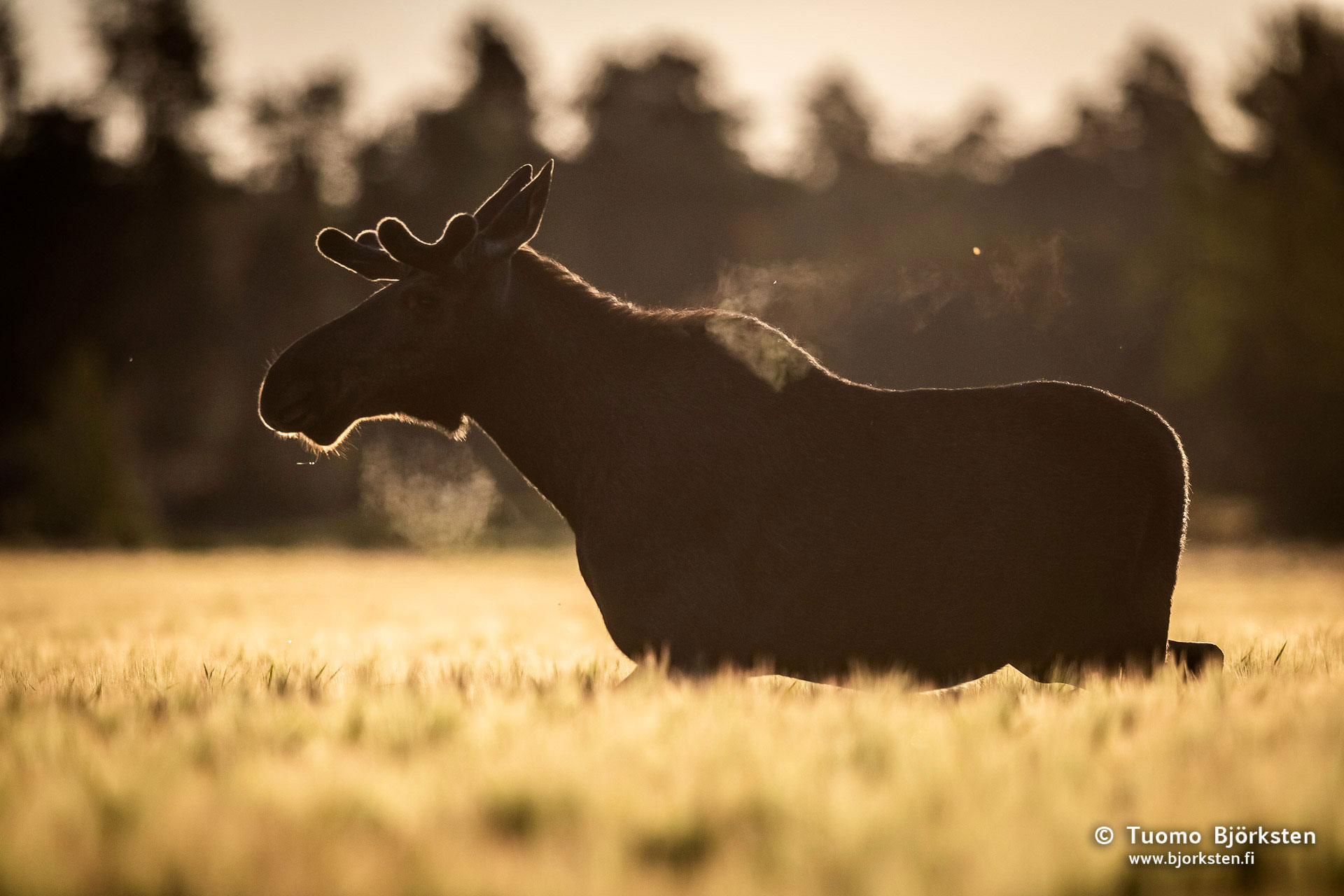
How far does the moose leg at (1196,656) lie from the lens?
5.09m

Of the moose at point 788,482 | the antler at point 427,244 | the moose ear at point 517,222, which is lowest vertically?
the moose at point 788,482

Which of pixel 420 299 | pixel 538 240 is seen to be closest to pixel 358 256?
Result: pixel 420 299

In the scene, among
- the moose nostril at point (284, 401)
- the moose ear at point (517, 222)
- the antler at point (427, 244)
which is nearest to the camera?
the antler at point (427, 244)

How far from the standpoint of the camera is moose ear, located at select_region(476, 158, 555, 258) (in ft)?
16.2

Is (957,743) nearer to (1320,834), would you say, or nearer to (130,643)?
(1320,834)

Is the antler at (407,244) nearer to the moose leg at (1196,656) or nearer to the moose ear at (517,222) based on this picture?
the moose ear at (517,222)

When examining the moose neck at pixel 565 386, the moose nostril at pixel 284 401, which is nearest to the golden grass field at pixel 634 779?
the moose neck at pixel 565 386

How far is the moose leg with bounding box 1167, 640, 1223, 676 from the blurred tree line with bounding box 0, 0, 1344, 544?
15036 mm

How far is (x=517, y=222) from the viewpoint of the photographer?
4996 mm

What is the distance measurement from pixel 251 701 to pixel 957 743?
2684 millimetres

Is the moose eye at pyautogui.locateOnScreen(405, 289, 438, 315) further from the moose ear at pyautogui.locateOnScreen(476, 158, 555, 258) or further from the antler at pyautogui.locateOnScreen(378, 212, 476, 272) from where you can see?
the moose ear at pyautogui.locateOnScreen(476, 158, 555, 258)

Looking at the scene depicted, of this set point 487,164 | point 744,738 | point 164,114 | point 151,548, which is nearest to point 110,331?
point 164,114

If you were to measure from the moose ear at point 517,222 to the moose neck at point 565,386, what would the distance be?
9.6 inches

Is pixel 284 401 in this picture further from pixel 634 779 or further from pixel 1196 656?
pixel 1196 656
